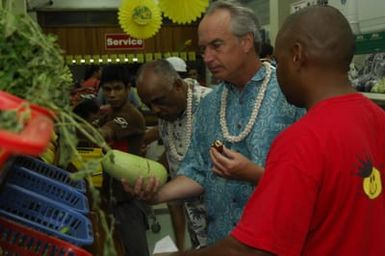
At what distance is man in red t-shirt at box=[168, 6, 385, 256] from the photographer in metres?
1.15

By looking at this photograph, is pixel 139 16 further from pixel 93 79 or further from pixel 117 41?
pixel 117 41

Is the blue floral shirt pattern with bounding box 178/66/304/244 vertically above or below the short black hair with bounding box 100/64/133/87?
below

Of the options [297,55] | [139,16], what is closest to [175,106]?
[297,55]

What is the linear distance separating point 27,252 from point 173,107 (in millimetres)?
1593

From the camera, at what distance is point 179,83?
2615 millimetres

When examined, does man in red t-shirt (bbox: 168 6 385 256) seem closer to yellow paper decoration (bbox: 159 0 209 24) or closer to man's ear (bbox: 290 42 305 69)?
man's ear (bbox: 290 42 305 69)

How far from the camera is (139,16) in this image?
4.36 m

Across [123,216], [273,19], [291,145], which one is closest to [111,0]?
[273,19]

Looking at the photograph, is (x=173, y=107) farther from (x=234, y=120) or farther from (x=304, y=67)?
(x=304, y=67)

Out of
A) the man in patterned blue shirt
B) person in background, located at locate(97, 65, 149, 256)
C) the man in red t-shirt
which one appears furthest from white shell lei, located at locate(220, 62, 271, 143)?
person in background, located at locate(97, 65, 149, 256)

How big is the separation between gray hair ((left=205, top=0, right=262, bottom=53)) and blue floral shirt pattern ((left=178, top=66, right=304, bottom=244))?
14 cm

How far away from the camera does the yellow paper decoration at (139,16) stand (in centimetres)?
433

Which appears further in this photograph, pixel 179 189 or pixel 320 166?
pixel 179 189

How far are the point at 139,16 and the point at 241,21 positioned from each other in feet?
8.45
